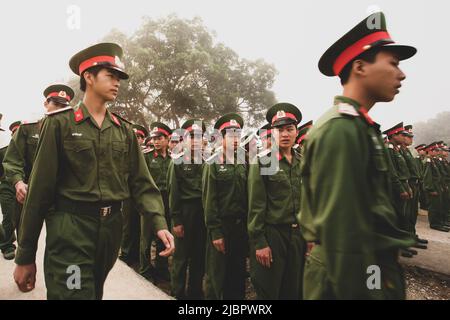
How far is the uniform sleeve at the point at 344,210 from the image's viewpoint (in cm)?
129

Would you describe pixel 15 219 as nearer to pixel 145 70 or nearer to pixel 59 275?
pixel 59 275

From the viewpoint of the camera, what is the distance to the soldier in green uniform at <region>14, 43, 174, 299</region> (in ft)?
6.37

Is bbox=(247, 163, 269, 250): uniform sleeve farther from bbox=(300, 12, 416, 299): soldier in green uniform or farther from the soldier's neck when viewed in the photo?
the soldier's neck

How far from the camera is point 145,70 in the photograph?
58.9ft

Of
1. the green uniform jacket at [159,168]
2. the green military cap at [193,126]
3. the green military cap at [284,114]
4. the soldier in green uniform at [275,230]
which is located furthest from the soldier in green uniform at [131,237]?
the soldier in green uniform at [275,230]

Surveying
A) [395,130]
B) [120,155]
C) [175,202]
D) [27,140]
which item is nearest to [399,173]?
[395,130]

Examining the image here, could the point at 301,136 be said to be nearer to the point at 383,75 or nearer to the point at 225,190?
the point at 225,190

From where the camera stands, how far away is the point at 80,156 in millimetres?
2133

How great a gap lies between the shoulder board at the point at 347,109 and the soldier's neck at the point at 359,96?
15 cm

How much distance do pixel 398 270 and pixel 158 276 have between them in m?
4.33

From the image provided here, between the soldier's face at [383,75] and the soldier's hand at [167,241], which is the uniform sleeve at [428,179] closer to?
the soldier's face at [383,75]

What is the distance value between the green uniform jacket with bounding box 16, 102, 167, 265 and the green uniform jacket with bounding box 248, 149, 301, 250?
1.10 m

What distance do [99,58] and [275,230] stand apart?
7.69ft

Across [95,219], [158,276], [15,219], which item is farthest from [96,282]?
[15,219]
